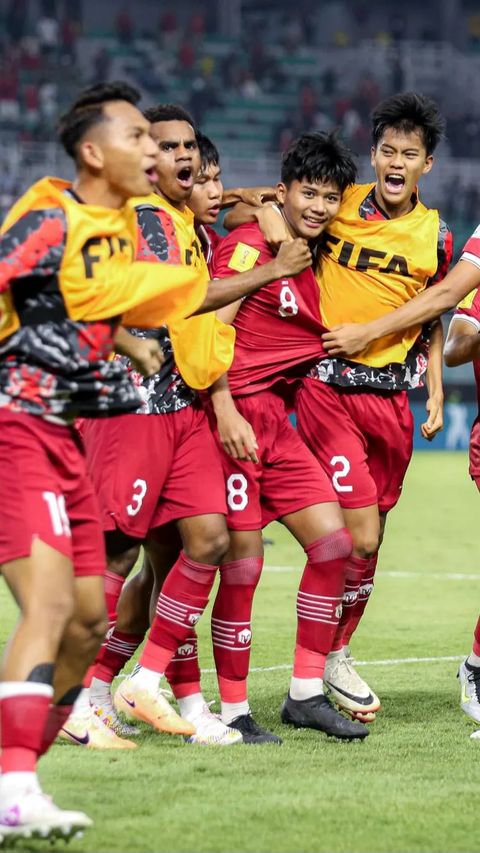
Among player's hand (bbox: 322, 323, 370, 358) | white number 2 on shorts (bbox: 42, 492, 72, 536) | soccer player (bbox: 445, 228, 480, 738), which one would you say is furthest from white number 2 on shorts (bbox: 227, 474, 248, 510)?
white number 2 on shorts (bbox: 42, 492, 72, 536)

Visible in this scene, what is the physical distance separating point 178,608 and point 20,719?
1500mm

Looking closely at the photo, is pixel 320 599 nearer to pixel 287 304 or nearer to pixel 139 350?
pixel 287 304

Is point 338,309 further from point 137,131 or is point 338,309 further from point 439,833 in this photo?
point 439,833

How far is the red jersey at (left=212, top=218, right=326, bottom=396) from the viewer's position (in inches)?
199

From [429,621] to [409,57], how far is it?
25347 mm

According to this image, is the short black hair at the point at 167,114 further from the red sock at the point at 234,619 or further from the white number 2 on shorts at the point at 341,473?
the red sock at the point at 234,619

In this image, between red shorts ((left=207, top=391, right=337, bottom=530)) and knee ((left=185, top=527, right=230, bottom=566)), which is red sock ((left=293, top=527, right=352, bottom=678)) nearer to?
red shorts ((left=207, top=391, right=337, bottom=530))

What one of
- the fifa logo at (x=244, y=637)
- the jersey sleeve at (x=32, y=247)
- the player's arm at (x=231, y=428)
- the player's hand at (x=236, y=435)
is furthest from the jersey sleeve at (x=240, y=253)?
the jersey sleeve at (x=32, y=247)

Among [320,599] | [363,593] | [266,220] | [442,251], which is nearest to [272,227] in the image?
[266,220]

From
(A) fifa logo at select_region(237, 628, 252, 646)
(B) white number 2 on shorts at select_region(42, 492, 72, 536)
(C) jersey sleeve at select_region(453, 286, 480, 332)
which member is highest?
(C) jersey sleeve at select_region(453, 286, 480, 332)

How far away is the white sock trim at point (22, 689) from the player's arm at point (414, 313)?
225cm

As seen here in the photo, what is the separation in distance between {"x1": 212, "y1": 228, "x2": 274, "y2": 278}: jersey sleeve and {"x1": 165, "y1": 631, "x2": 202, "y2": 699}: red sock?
1434mm

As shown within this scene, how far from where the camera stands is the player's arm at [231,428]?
4.55 meters

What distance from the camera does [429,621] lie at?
7.64m
